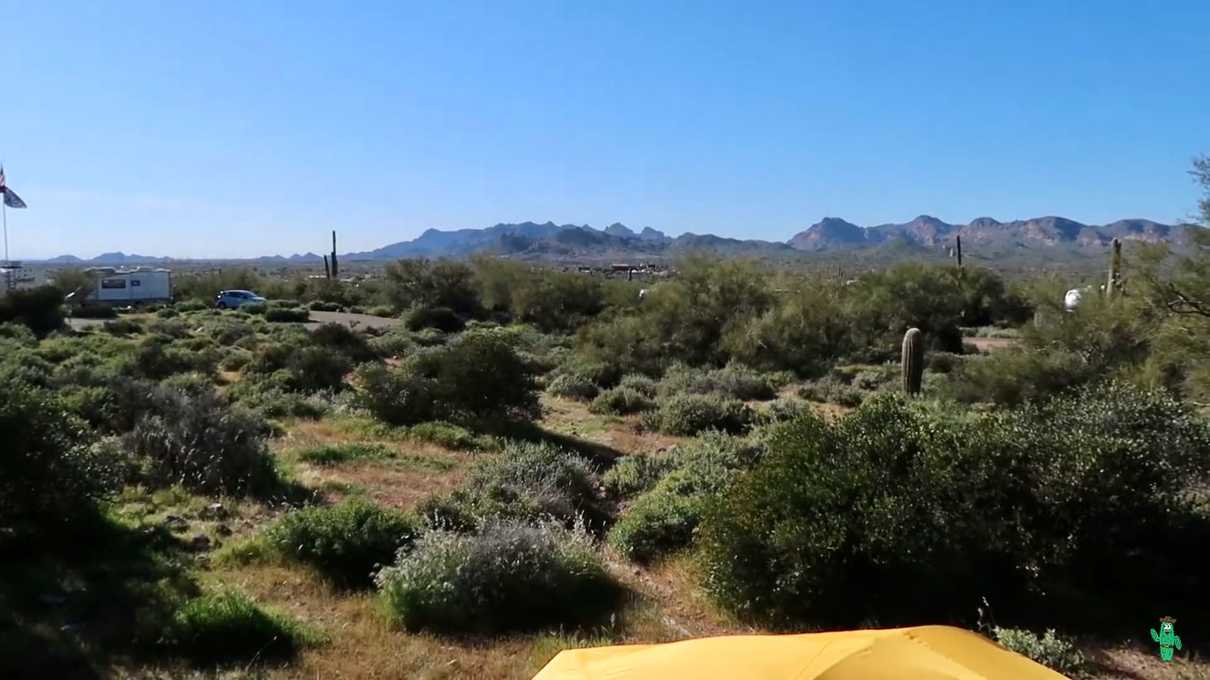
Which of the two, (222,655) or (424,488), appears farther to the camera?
(424,488)

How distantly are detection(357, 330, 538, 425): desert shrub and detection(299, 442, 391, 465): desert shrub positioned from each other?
236 centimetres

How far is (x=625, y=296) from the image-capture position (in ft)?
124

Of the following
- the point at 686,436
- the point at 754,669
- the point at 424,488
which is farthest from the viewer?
the point at 686,436

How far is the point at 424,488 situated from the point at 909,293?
24.0 meters

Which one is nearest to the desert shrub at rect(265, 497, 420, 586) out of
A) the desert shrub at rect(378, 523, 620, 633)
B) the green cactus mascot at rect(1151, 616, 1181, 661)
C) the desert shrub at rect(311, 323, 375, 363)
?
the desert shrub at rect(378, 523, 620, 633)

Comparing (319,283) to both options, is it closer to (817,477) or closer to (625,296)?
(625,296)

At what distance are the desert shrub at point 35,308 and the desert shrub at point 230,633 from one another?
31843mm

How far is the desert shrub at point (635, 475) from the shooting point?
1145 cm

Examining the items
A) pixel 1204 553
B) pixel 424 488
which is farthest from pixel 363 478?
pixel 1204 553

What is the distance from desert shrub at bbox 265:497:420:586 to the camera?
25.0ft

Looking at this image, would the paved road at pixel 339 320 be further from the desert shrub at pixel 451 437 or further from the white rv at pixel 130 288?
the desert shrub at pixel 451 437

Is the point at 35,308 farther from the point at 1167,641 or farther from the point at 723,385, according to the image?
the point at 1167,641

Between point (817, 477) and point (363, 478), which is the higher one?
point (817, 477)

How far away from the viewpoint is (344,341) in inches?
1032
